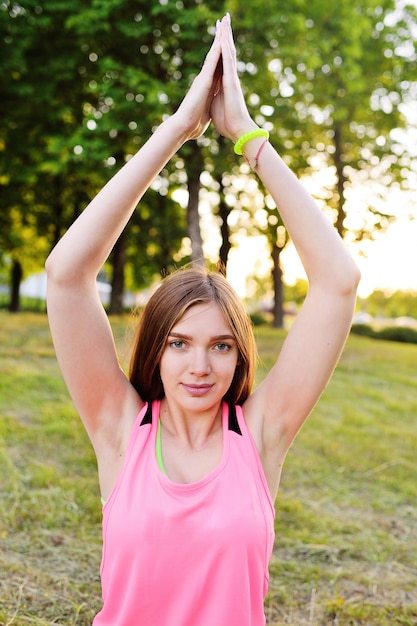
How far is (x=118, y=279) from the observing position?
17594 millimetres

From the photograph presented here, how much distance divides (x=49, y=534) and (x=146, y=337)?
2360mm

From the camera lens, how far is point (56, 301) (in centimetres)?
177

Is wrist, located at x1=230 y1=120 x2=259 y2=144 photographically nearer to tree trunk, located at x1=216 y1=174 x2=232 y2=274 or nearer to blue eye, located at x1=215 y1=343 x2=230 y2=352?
blue eye, located at x1=215 y1=343 x2=230 y2=352

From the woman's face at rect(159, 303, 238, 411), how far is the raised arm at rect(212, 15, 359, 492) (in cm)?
17

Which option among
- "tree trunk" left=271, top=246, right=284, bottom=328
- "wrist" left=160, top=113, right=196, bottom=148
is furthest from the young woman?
"tree trunk" left=271, top=246, right=284, bottom=328

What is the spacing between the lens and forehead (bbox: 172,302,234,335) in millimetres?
1840

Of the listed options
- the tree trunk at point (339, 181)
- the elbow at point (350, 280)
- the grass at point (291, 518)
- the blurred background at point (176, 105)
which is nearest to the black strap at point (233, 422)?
the elbow at point (350, 280)

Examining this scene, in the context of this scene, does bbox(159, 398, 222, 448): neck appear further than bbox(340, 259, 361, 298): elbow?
Yes

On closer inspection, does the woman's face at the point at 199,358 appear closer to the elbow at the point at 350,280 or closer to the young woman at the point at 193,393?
the young woman at the point at 193,393

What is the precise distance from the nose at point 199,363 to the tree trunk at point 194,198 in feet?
37.6

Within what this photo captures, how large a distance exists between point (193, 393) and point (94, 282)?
0.44 meters

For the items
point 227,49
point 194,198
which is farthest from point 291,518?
point 194,198

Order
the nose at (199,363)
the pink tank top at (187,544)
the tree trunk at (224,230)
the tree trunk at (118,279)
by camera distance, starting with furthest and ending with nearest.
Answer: the tree trunk at (224,230) < the tree trunk at (118,279) < the nose at (199,363) < the pink tank top at (187,544)

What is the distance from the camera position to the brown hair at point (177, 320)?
188cm
